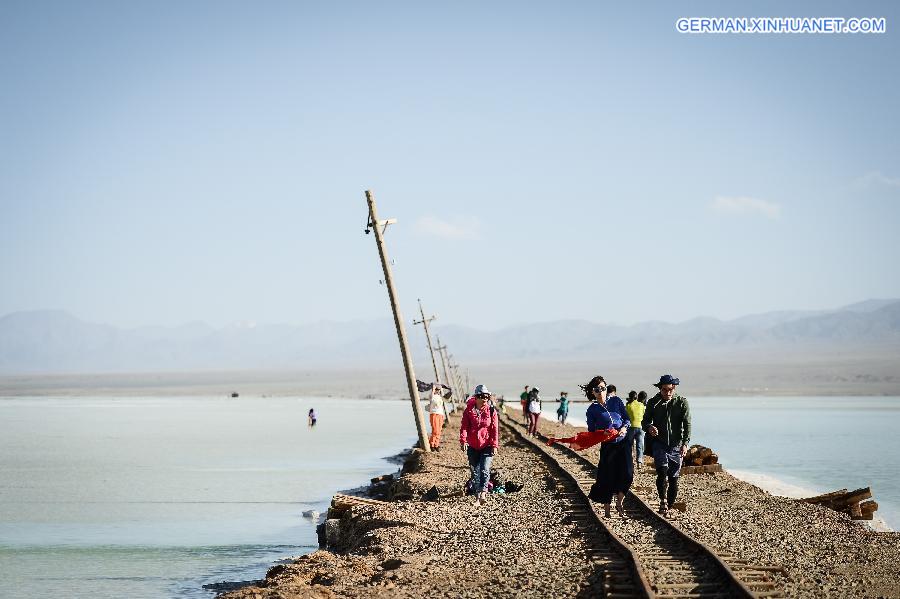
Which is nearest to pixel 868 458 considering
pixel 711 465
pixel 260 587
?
pixel 711 465

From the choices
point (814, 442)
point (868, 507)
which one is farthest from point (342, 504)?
point (814, 442)

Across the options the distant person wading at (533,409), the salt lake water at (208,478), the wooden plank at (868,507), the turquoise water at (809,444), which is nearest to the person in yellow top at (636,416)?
the turquoise water at (809,444)

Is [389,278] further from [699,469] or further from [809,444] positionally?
[809,444]

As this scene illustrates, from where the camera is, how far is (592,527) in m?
14.0

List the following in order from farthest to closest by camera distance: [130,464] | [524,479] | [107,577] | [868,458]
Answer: [130,464]
[868,458]
[524,479]
[107,577]

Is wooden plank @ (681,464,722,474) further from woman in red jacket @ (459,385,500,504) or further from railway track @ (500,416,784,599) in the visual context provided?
woman in red jacket @ (459,385,500,504)

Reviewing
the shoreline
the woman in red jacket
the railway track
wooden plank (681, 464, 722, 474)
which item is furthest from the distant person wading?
the railway track

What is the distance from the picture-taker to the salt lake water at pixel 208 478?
17609 mm

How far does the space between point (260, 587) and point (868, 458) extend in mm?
27453

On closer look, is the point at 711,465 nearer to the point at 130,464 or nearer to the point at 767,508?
the point at 767,508

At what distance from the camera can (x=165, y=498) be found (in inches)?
1068

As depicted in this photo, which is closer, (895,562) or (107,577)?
(895,562)

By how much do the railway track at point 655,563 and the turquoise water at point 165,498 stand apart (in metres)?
5.49

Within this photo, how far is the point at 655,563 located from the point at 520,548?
207cm
